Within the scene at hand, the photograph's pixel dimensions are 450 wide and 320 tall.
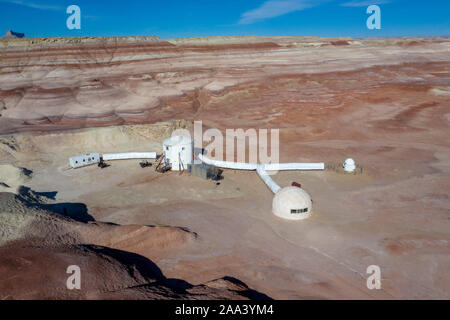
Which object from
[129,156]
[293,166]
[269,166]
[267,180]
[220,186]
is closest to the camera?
[267,180]

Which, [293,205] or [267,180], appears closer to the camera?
[293,205]

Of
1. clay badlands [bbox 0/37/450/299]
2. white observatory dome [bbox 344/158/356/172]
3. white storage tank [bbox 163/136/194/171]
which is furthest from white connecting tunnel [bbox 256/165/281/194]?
white observatory dome [bbox 344/158/356/172]

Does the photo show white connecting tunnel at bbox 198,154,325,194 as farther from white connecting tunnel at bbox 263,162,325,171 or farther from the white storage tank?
the white storage tank

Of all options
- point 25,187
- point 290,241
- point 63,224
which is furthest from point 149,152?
point 290,241

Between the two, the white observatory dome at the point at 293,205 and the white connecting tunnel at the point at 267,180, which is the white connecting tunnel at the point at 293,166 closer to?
the white connecting tunnel at the point at 267,180

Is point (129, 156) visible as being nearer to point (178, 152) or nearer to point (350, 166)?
point (178, 152)

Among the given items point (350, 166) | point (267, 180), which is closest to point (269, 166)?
point (267, 180)
